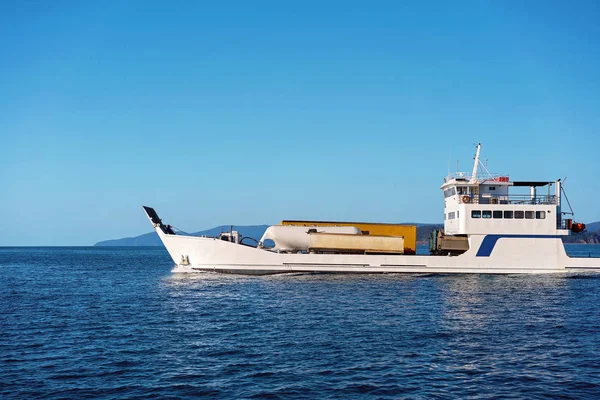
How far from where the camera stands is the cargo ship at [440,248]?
42156 mm

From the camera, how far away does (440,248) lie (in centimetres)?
4381

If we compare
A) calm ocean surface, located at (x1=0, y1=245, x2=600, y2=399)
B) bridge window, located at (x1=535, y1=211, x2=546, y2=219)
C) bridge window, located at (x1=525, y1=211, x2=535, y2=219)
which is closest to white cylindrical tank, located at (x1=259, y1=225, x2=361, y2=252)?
calm ocean surface, located at (x1=0, y1=245, x2=600, y2=399)

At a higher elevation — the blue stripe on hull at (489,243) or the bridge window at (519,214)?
the bridge window at (519,214)

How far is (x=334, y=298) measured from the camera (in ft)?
101

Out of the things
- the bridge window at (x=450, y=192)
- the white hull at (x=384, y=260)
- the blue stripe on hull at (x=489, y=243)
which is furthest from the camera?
the bridge window at (x=450, y=192)

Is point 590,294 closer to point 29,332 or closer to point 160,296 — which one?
point 160,296

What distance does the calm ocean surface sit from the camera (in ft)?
49.2

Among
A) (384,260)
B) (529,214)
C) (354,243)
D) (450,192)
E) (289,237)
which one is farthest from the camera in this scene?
(450,192)

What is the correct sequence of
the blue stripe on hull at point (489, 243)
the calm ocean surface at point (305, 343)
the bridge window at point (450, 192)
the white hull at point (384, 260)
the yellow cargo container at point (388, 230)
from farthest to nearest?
the yellow cargo container at point (388, 230)
the bridge window at point (450, 192)
the blue stripe on hull at point (489, 243)
the white hull at point (384, 260)
the calm ocean surface at point (305, 343)

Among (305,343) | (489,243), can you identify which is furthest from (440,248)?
(305,343)

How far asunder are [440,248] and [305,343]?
26398 millimetres

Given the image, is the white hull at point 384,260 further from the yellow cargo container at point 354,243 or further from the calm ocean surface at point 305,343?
the calm ocean surface at point 305,343

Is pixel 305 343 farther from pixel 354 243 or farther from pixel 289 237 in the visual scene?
pixel 354 243

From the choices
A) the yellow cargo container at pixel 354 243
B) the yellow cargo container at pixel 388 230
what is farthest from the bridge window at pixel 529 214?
the yellow cargo container at pixel 354 243
